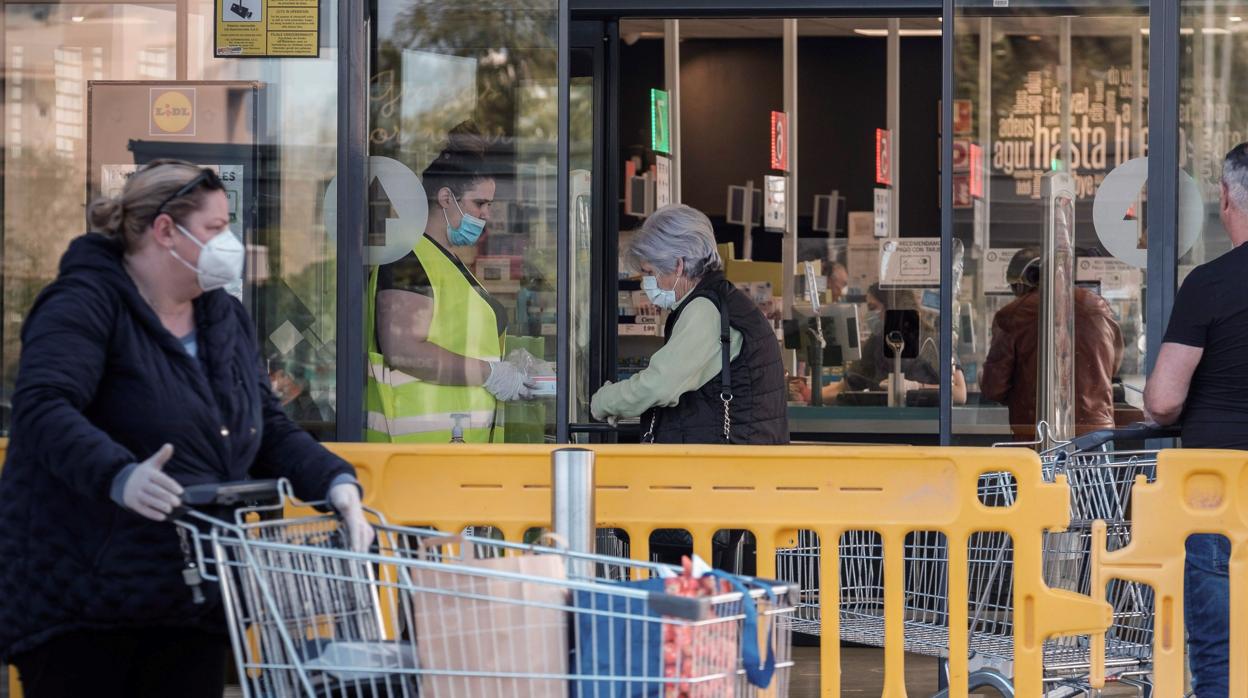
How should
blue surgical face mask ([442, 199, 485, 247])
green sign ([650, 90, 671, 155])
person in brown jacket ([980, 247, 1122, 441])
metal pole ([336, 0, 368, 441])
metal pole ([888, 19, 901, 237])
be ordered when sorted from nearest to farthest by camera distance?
metal pole ([336, 0, 368, 441]) < blue surgical face mask ([442, 199, 485, 247]) < person in brown jacket ([980, 247, 1122, 441]) < green sign ([650, 90, 671, 155]) < metal pole ([888, 19, 901, 237])

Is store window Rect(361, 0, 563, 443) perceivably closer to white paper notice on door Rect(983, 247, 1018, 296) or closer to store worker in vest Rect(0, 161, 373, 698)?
white paper notice on door Rect(983, 247, 1018, 296)

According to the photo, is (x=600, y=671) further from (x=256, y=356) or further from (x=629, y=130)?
(x=629, y=130)

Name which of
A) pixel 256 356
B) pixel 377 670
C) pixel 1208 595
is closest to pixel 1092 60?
pixel 1208 595

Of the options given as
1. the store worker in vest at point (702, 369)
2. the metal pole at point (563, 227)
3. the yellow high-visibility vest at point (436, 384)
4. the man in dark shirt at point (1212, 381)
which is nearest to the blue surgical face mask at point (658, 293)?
the store worker in vest at point (702, 369)

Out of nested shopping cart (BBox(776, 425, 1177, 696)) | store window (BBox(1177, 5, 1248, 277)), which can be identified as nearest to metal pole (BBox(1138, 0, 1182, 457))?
store window (BBox(1177, 5, 1248, 277))

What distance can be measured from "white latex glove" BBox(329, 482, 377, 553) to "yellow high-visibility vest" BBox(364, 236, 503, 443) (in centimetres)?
287

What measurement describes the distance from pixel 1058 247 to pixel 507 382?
233 cm

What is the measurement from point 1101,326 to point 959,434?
2.53 ft

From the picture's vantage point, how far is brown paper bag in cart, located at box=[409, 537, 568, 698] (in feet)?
8.54

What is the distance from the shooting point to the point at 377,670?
2.62 m

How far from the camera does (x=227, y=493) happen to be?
2.74 meters

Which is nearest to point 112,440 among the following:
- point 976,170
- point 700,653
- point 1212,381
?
point 700,653

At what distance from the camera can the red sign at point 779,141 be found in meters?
12.3

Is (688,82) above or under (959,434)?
above
